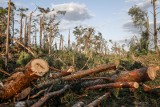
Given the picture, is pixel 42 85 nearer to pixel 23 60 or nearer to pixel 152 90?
pixel 152 90

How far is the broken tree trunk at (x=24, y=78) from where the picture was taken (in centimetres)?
689

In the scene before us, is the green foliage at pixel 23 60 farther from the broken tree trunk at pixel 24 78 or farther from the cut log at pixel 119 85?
the cut log at pixel 119 85

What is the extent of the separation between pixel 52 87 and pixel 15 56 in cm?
1318

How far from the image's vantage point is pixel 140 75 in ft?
23.8

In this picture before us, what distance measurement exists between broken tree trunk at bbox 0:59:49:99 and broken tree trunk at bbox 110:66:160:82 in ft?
7.58

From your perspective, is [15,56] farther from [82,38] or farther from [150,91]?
[82,38]

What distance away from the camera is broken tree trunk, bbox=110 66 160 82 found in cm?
719

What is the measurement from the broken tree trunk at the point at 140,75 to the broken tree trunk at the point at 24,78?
7.58 feet

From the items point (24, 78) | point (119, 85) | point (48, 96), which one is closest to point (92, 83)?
point (119, 85)

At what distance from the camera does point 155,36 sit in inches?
1015

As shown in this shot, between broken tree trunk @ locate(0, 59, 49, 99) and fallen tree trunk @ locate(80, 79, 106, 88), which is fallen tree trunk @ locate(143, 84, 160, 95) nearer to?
fallen tree trunk @ locate(80, 79, 106, 88)

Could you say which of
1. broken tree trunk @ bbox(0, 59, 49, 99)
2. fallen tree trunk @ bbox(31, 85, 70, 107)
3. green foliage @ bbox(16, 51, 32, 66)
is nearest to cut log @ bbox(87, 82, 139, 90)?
fallen tree trunk @ bbox(31, 85, 70, 107)

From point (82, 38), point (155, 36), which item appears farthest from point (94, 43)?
point (155, 36)

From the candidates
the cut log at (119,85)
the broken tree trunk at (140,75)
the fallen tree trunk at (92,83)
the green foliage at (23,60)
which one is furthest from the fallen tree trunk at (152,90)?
the green foliage at (23,60)
